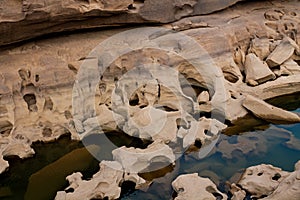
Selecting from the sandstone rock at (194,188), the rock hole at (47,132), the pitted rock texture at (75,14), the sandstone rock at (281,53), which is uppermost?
the pitted rock texture at (75,14)

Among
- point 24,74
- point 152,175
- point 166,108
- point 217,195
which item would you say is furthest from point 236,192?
point 24,74

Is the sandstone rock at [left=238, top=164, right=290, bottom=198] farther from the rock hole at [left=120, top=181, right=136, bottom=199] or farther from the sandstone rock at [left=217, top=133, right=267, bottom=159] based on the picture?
the rock hole at [left=120, top=181, right=136, bottom=199]

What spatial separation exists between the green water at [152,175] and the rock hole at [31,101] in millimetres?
824

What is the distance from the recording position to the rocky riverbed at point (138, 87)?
25.0ft

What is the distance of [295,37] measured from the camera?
12391 millimetres

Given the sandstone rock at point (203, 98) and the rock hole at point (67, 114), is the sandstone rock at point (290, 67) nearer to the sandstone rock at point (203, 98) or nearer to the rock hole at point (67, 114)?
the sandstone rock at point (203, 98)

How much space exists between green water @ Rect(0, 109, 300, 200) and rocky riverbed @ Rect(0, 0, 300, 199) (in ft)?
0.35

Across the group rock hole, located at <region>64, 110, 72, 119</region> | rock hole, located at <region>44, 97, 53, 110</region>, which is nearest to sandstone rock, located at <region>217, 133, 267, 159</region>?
rock hole, located at <region>64, 110, 72, 119</region>

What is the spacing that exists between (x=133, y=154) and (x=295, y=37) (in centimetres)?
713

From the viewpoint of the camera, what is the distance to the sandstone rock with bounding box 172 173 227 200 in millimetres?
6542

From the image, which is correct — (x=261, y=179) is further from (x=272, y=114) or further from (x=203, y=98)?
(x=203, y=98)

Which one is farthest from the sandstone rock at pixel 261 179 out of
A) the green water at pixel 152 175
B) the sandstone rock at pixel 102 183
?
the sandstone rock at pixel 102 183

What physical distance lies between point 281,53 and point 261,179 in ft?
18.0

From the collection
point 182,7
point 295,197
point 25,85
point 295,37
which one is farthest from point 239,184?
point 295,37
